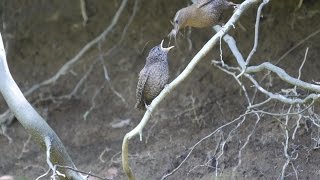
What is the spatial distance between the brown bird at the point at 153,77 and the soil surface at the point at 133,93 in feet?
2.65

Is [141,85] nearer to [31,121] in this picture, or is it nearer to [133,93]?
[31,121]

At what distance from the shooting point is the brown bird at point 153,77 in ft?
12.7

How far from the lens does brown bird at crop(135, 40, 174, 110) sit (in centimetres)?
388

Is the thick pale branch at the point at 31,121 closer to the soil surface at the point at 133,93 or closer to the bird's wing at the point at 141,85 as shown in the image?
the bird's wing at the point at 141,85

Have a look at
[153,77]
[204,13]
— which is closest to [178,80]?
[153,77]

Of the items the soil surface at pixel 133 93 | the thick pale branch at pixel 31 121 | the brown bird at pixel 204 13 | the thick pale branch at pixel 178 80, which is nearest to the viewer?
the thick pale branch at pixel 178 80

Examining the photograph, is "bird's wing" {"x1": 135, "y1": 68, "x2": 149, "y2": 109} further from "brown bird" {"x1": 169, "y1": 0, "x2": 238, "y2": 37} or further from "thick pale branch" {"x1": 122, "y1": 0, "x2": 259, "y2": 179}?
"thick pale branch" {"x1": 122, "y1": 0, "x2": 259, "y2": 179}

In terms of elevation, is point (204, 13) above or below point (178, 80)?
above

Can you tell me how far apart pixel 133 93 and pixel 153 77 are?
1889 millimetres

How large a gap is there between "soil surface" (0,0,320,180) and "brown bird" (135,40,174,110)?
807mm

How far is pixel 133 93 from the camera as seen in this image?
5.79 m

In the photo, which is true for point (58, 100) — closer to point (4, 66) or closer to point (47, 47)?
point (47, 47)

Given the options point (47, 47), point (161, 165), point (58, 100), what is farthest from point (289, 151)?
point (47, 47)

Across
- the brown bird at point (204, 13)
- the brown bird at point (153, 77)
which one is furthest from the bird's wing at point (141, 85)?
the brown bird at point (204, 13)
